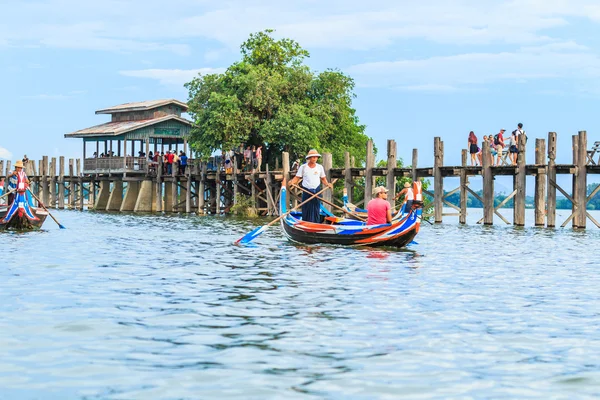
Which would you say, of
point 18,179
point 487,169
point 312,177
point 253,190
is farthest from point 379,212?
point 253,190

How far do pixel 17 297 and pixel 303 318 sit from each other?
4.41m

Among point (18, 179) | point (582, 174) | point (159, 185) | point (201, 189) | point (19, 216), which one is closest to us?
point (18, 179)

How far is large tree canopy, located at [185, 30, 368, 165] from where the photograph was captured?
2016 inches

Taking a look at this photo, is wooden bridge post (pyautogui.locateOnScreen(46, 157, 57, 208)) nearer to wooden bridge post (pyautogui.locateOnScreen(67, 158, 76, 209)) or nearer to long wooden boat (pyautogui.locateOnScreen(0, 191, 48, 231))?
wooden bridge post (pyautogui.locateOnScreen(67, 158, 76, 209))

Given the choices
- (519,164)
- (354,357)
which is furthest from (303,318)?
(519,164)

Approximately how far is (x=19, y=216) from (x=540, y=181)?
19.4 meters

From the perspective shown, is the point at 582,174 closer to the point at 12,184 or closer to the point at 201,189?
the point at 12,184

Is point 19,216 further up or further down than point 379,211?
further down

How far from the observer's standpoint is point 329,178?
43.3 meters

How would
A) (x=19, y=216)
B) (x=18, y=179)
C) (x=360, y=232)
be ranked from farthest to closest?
(x=19, y=216) < (x=18, y=179) < (x=360, y=232)

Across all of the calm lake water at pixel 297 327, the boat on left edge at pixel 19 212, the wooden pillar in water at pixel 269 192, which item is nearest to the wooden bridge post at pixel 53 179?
the wooden pillar in water at pixel 269 192

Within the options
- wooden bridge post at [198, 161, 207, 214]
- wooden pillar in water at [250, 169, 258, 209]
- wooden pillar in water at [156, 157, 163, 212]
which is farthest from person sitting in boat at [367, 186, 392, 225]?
wooden pillar in water at [156, 157, 163, 212]

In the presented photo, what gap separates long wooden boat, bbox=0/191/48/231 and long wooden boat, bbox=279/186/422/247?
9316 millimetres

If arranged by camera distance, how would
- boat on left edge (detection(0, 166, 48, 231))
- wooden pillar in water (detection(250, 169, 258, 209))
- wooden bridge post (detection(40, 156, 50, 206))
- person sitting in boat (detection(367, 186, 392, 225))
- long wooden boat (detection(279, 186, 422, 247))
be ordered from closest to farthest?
1. long wooden boat (detection(279, 186, 422, 247))
2. person sitting in boat (detection(367, 186, 392, 225))
3. boat on left edge (detection(0, 166, 48, 231))
4. wooden pillar in water (detection(250, 169, 258, 209))
5. wooden bridge post (detection(40, 156, 50, 206))
